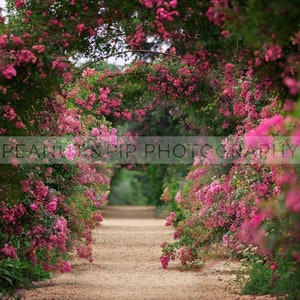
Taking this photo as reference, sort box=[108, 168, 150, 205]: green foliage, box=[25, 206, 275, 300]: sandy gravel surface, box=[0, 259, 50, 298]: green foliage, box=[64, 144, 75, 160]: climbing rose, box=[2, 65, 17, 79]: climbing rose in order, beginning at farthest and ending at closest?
1. box=[108, 168, 150, 205]: green foliage
2. box=[64, 144, 75, 160]: climbing rose
3. box=[25, 206, 275, 300]: sandy gravel surface
4. box=[0, 259, 50, 298]: green foliage
5. box=[2, 65, 17, 79]: climbing rose

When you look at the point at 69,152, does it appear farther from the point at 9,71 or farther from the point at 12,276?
the point at 9,71

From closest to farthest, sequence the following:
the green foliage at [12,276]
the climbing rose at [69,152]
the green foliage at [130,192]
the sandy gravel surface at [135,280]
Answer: the green foliage at [12,276], the sandy gravel surface at [135,280], the climbing rose at [69,152], the green foliage at [130,192]

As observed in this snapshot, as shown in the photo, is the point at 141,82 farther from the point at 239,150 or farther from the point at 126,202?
the point at 126,202

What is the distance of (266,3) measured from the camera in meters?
7.70

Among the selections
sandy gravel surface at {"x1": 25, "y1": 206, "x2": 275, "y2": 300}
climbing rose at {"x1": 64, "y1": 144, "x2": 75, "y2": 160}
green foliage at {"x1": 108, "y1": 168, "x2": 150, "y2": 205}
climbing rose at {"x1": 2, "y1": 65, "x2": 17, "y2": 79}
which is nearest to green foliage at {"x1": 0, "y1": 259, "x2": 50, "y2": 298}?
sandy gravel surface at {"x1": 25, "y1": 206, "x2": 275, "y2": 300}

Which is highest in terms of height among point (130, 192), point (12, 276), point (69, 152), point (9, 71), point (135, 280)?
point (9, 71)

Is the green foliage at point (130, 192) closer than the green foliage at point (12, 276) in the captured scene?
No

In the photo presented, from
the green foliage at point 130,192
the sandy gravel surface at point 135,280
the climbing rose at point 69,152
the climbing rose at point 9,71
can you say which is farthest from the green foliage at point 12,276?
the green foliage at point 130,192

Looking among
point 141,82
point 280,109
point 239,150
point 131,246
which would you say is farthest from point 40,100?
point 131,246

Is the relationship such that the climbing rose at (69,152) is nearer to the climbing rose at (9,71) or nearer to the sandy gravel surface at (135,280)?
the sandy gravel surface at (135,280)

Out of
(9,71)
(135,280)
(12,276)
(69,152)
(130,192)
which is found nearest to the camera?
(9,71)

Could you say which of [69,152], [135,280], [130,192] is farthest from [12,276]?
[130,192]

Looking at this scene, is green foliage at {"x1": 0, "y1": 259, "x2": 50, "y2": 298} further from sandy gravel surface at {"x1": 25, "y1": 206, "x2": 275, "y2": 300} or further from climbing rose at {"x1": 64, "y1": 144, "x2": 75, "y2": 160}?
climbing rose at {"x1": 64, "y1": 144, "x2": 75, "y2": 160}

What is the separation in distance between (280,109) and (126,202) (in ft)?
183
